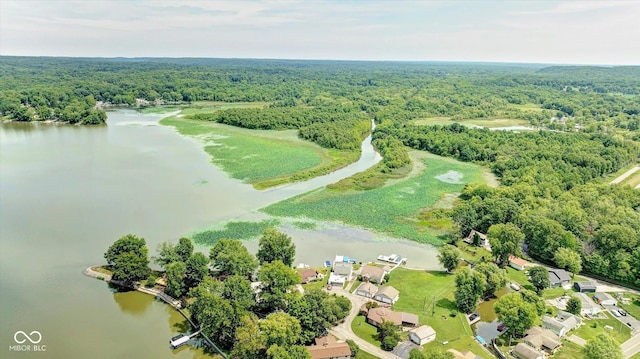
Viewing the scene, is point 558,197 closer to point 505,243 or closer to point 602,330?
point 505,243

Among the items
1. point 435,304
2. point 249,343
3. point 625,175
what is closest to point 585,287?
point 435,304

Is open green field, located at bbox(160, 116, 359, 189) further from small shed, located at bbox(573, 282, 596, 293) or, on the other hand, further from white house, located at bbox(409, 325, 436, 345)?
small shed, located at bbox(573, 282, 596, 293)

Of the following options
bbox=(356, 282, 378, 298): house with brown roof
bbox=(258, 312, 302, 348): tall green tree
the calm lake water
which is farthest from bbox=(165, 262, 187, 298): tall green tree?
bbox=(356, 282, 378, 298): house with brown roof

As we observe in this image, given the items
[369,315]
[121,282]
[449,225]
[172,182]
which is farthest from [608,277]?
[172,182]

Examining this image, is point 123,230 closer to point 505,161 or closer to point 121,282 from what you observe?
point 121,282

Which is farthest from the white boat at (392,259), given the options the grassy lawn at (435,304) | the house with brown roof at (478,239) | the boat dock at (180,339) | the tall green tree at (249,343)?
the boat dock at (180,339)

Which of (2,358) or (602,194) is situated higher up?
(602,194)
